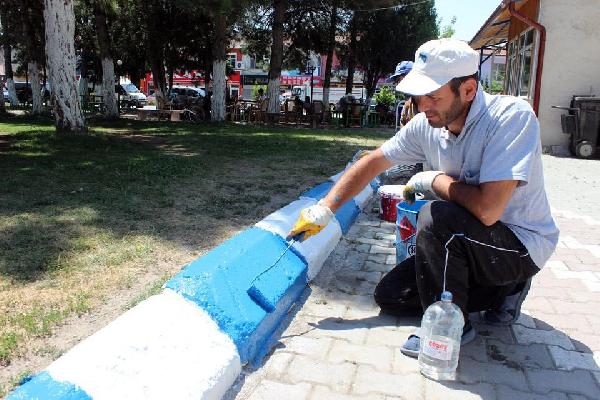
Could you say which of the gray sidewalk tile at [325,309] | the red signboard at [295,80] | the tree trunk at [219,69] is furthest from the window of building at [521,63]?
the red signboard at [295,80]

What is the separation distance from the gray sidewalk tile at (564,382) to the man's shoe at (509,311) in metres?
0.42

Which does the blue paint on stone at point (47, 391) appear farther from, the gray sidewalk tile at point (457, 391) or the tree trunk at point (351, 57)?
the tree trunk at point (351, 57)

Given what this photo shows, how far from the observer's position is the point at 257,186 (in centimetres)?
700

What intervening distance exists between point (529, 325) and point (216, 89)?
18576 mm

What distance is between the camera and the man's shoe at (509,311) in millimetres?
2994

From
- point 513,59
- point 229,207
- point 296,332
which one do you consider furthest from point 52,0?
point 513,59

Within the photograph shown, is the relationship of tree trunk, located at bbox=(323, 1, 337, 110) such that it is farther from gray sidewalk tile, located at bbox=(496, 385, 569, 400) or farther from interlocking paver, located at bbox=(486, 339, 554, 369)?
gray sidewalk tile, located at bbox=(496, 385, 569, 400)

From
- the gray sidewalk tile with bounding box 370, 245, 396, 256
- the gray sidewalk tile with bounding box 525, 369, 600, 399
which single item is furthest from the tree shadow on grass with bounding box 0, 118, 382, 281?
the gray sidewalk tile with bounding box 525, 369, 600, 399

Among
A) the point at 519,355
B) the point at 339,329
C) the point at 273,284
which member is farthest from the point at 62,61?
the point at 519,355

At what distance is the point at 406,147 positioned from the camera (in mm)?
3027

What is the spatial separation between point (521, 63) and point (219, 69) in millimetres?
10602

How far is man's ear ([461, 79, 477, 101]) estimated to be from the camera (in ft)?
8.28

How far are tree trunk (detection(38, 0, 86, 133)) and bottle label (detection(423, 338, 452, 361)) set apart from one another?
37.4 ft

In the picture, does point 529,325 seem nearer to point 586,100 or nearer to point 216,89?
point 586,100
